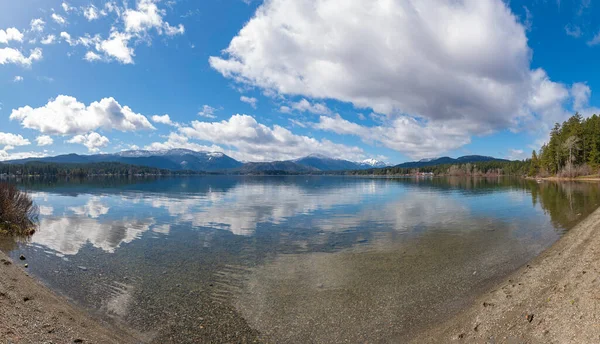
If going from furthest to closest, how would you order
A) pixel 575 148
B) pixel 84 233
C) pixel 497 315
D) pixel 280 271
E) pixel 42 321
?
pixel 575 148 → pixel 84 233 → pixel 280 271 → pixel 497 315 → pixel 42 321

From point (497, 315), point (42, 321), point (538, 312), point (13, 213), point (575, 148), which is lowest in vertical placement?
point (497, 315)

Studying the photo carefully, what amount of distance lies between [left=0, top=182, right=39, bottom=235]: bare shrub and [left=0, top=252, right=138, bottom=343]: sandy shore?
2419 cm

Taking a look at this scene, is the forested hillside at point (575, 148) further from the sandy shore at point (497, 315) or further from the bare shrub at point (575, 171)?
the sandy shore at point (497, 315)

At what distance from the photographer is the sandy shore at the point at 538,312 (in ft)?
34.3

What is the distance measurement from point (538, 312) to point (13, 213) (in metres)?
53.7

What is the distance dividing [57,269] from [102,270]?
→ 3590 millimetres

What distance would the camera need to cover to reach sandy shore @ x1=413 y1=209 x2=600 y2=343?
34.3ft

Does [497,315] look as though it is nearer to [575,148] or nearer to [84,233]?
[84,233]

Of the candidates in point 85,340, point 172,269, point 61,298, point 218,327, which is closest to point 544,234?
point 218,327

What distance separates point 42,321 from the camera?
12.3 metres

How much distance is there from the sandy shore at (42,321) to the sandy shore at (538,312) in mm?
13864

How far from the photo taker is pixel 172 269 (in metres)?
22.3

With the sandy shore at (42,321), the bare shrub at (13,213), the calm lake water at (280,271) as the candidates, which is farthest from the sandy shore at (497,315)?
the bare shrub at (13,213)

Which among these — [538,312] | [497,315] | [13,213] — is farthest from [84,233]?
[538,312]
